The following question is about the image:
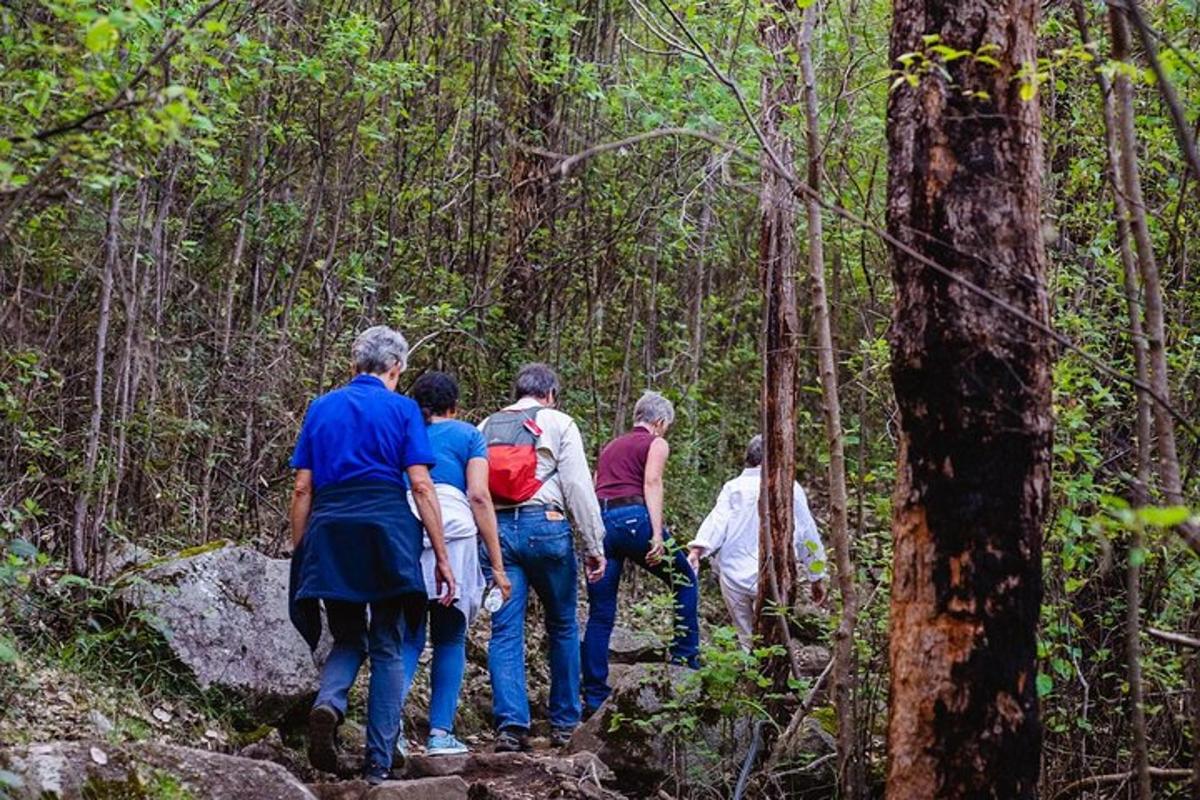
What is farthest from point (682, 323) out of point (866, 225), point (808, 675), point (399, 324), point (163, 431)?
point (866, 225)

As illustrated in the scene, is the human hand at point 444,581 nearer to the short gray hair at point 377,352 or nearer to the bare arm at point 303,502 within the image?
the bare arm at point 303,502

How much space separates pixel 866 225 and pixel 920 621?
1464 millimetres

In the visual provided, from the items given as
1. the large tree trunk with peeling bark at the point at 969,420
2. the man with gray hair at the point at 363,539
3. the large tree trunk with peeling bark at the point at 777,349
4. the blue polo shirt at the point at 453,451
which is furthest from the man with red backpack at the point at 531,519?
the large tree trunk with peeling bark at the point at 969,420

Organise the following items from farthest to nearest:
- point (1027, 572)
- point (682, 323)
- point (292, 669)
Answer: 1. point (682, 323)
2. point (292, 669)
3. point (1027, 572)

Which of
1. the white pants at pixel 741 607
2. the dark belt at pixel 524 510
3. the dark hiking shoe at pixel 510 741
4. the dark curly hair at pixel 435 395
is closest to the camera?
the dark curly hair at pixel 435 395

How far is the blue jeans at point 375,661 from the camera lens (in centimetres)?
638

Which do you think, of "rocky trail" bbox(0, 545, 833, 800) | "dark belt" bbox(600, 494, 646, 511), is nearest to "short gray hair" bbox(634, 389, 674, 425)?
"dark belt" bbox(600, 494, 646, 511)

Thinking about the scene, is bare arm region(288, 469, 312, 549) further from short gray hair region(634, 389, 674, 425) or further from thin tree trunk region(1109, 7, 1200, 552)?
thin tree trunk region(1109, 7, 1200, 552)

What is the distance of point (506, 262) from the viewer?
12.9 metres

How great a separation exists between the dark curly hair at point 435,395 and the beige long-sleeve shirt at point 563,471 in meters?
0.62

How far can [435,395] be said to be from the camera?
7.43 metres

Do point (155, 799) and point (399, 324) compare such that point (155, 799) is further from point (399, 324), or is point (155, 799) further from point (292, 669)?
point (399, 324)

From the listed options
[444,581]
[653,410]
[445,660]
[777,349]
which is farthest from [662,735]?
[653,410]

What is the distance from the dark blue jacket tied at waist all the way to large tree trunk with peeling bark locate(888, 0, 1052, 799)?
264 centimetres
